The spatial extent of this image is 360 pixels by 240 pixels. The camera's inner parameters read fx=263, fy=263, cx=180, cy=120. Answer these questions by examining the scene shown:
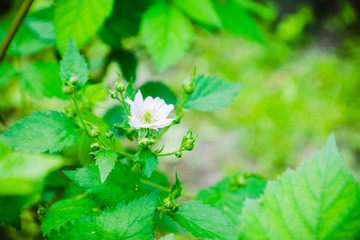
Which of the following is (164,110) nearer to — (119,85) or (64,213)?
(119,85)

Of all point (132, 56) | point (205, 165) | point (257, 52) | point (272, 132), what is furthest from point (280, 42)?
point (132, 56)

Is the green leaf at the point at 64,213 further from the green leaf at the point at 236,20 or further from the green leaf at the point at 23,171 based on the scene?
the green leaf at the point at 236,20

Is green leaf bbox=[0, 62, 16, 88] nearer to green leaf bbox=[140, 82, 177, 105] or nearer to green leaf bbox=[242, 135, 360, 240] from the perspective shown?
green leaf bbox=[140, 82, 177, 105]

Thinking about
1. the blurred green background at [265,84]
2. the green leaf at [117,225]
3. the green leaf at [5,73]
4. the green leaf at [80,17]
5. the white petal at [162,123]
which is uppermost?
the blurred green background at [265,84]

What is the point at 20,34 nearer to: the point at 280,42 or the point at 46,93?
the point at 46,93

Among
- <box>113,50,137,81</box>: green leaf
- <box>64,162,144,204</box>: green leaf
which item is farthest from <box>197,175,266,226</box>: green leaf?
<box>113,50,137,81</box>: green leaf

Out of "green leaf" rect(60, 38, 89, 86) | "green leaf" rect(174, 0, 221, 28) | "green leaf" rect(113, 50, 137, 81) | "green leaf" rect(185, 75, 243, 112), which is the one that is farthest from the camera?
"green leaf" rect(113, 50, 137, 81)

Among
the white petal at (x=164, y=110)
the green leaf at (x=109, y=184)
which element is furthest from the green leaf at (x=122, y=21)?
the green leaf at (x=109, y=184)
